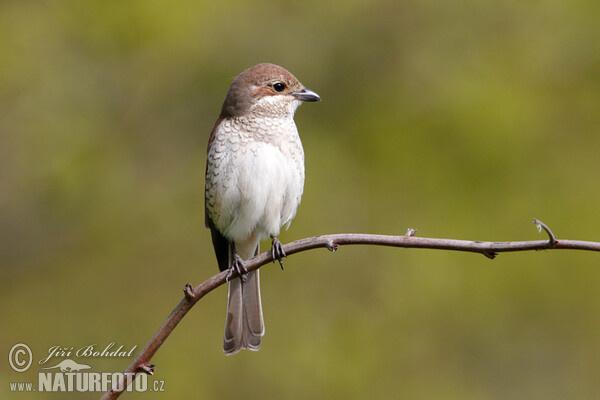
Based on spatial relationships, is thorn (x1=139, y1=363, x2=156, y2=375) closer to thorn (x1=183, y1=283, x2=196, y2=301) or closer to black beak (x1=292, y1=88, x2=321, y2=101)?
thorn (x1=183, y1=283, x2=196, y2=301)

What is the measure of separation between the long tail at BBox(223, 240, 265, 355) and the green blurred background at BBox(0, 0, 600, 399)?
2080mm

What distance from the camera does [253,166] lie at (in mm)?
4664

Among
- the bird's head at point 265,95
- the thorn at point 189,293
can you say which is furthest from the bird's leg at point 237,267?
the bird's head at point 265,95

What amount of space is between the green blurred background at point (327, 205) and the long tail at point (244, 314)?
6.83 feet

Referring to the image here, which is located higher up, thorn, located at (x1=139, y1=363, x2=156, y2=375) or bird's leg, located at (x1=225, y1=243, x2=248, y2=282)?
bird's leg, located at (x1=225, y1=243, x2=248, y2=282)

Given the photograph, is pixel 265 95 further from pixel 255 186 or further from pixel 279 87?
pixel 255 186

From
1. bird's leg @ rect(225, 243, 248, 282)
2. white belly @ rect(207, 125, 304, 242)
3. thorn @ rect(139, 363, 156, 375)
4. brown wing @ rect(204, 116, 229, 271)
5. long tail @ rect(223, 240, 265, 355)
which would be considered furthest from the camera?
brown wing @ rect(204, 116, 229, 271)

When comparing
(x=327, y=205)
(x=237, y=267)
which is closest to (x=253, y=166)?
(x=237, y=267)

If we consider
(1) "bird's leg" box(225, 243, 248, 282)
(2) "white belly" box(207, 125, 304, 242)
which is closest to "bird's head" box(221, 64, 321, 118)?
(2) "white belly" box(207, 125, 304, 242)

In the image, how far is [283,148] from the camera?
4.74m

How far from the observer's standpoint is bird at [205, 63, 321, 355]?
15.3 ft

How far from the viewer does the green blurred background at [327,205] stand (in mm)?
7656

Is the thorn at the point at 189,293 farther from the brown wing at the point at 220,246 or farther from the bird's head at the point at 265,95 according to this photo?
the brown wing at the point at 220,246

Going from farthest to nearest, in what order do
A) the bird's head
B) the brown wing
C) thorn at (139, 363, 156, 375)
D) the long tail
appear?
1. the brown wing
2. the long tail
3. the bird's head
4. thorn at (139, 363, 156, 375)
